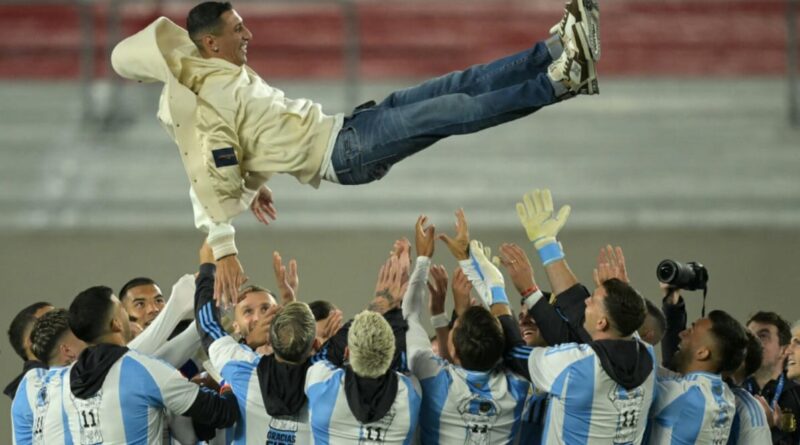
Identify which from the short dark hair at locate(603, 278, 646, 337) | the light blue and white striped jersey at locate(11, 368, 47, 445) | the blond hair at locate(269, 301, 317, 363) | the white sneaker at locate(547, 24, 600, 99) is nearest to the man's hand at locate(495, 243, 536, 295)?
the short dark hair at locate(603, 278, 646, 337)

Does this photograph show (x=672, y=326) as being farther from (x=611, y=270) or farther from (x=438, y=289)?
(x=438, y=289)

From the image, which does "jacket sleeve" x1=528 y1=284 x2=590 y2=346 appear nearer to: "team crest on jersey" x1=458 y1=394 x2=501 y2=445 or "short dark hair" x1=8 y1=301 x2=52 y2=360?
"team crest on jersey" x1=458 y1=394 x2=501 y2=445

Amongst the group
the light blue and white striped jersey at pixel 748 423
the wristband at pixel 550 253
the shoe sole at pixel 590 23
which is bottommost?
the light blue and white striped jersey at pixel 748 423

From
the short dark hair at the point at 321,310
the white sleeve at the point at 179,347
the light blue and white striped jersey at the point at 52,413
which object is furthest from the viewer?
the short dark hair at the point at 321,310

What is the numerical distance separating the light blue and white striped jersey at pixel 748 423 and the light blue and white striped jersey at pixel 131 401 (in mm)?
1750

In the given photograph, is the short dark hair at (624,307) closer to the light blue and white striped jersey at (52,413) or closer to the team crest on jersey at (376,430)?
the team crest on jersey at (376,430)

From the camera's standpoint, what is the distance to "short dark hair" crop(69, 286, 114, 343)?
13.3 feet

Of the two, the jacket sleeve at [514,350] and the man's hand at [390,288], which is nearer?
the jacket sleeve at [514,350]

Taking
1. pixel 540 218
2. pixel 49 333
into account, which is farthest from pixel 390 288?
pixel 49 333

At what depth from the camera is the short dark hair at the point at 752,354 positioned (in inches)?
169

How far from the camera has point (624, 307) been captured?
3.93 m

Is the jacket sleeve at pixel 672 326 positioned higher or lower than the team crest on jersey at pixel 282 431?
higher

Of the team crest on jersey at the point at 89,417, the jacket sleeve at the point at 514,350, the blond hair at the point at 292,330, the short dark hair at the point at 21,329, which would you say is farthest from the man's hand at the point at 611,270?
the short dark hair at the point at 21,329

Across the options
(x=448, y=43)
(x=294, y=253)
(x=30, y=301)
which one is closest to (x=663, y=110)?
(x=448, y=43)
